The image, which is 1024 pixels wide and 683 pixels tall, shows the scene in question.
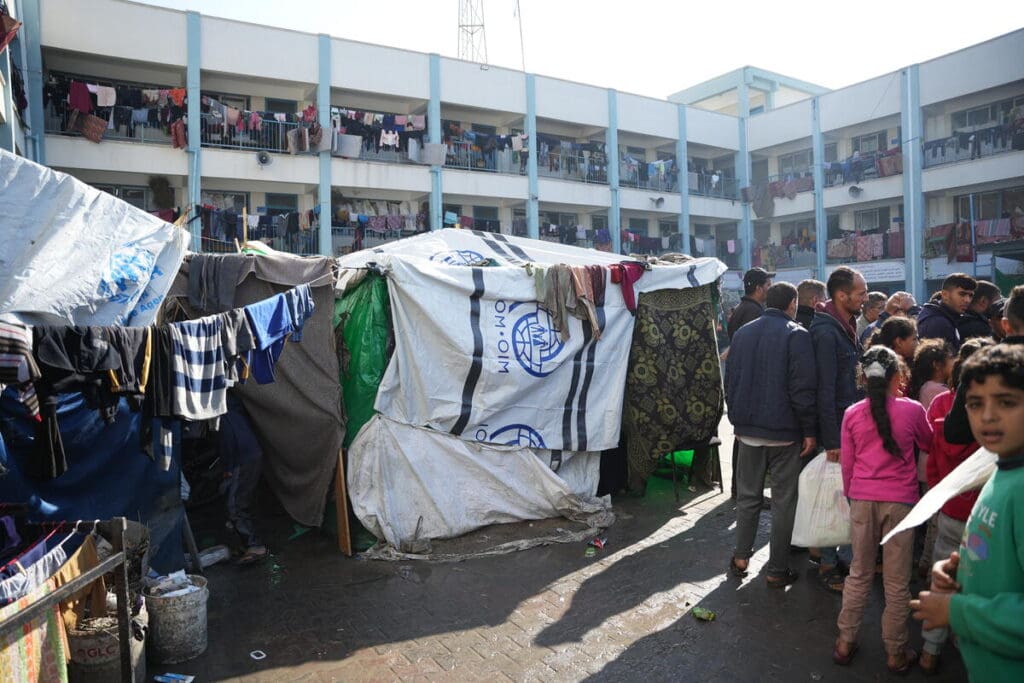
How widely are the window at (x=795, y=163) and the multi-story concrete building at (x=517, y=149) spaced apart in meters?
0.09

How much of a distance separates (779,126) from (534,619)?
29.7m

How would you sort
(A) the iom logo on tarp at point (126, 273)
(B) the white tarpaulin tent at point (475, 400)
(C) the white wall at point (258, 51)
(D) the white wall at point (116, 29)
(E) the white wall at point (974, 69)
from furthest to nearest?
(E) the white wall at point (974, 69)
(C) the white wall at point (258, 51)
(D) the white wall at point (116, 29)
(B) the white tarpaulin tent at point (475, 400)
(A) the iom logo on tarp at point (126, 273)

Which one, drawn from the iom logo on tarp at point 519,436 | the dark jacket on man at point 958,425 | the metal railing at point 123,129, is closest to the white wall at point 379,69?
the metal railing at point 123,129

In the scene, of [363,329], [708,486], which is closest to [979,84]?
[708,486]

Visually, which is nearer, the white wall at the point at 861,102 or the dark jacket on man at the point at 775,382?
the dark jacket on man at the point at 775,382

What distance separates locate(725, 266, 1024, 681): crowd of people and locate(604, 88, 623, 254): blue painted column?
19.9 meters

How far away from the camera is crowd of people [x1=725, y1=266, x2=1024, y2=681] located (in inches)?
69.3

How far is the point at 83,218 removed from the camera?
443cm

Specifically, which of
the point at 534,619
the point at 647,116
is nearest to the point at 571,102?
the point at 647,116

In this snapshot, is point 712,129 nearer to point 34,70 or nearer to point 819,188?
point 819,188

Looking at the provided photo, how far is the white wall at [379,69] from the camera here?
2039 cm

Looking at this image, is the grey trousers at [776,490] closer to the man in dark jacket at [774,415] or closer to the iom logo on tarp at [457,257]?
the man in dark jacket at [774,415]

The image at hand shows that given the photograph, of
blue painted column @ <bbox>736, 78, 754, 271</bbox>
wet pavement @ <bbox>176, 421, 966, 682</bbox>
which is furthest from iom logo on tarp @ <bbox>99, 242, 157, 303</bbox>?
blue painted column @ <bbox>736, 78, 754, 271</bbox>

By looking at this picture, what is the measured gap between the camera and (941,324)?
5691 millimetres
